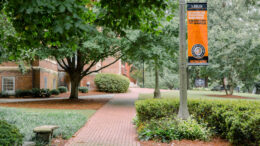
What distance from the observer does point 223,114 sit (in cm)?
652

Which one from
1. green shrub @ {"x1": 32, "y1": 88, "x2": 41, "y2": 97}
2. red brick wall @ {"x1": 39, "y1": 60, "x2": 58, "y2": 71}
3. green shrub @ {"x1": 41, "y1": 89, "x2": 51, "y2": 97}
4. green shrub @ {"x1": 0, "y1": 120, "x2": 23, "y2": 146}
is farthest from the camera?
red brick wall @ {"x1": 39, "y1": 60, "x2": 58, "y2": 71}

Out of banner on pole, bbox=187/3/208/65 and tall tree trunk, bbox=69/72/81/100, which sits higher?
banner on pole, bbox=187/3/208/65

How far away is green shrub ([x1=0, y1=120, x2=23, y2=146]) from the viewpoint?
447 centimetres

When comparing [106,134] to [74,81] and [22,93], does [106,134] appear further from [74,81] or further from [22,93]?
[22,93]

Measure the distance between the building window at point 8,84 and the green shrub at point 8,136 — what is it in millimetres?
19748

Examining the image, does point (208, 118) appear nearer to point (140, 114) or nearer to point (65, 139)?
point (140, 114)

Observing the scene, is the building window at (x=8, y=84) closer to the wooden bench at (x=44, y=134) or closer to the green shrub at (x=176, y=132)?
the wooden bench at (x=44, y=134)

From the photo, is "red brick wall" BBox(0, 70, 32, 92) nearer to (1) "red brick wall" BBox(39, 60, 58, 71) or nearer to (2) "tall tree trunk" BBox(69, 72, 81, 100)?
(1) "red brick wall" BBox(39, 60, 58, 71)

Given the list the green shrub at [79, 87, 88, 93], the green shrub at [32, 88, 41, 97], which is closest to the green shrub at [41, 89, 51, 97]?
the green shrub at [32, 88, 41, 97]

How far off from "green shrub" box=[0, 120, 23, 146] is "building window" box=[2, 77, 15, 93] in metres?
19.7

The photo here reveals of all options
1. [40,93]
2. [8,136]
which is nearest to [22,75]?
[40,93]

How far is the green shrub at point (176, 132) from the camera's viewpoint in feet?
22.4

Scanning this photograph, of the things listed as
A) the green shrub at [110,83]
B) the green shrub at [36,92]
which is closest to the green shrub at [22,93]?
the green shrub at [36,92]

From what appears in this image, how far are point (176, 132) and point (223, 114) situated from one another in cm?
147
